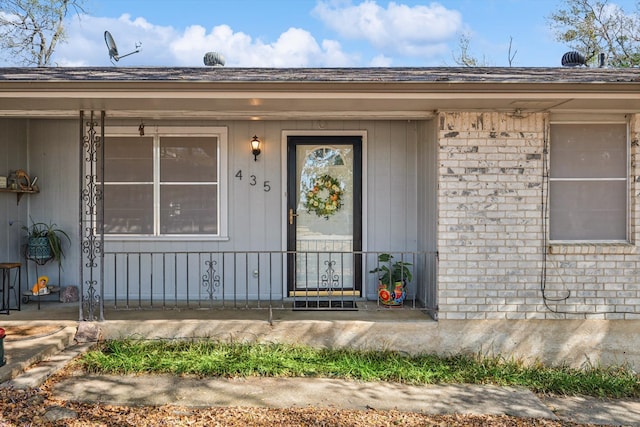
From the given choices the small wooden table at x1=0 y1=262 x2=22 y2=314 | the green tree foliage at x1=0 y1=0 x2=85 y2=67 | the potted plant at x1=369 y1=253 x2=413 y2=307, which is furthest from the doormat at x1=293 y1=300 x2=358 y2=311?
the green tree foliage at x1=0 y1=0 x2=85 y2=67

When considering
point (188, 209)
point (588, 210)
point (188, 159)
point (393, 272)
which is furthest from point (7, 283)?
point (588, 210)

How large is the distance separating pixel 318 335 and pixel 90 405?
2.15 meters

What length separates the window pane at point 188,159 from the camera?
19.2 feet

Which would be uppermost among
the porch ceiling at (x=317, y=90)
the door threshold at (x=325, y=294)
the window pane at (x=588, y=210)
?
the porch ceiling at (x=317, y=90)

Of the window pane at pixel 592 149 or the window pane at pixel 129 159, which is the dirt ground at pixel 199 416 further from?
the window pane at pixel 129 159

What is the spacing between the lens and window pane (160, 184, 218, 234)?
5.87 metres

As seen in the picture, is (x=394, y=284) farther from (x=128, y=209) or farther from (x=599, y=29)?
(x=599, y=29)

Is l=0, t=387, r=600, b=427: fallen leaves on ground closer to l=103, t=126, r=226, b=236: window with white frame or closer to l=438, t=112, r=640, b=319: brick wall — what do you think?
l=438, t=112, r=640, b=319: brick wall

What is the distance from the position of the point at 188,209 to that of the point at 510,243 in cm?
377

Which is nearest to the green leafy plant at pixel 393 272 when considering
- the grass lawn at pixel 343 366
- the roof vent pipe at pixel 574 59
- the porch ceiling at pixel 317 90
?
the grass lawn at pixel 343 366

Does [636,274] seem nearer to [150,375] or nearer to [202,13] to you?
[150,375]

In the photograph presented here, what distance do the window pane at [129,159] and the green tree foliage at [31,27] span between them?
11.5 m

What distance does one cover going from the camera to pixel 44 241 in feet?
18.6

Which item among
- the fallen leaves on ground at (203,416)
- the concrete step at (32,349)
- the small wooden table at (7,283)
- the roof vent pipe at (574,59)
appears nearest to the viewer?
the fallen leaves on ground at (203,416)
